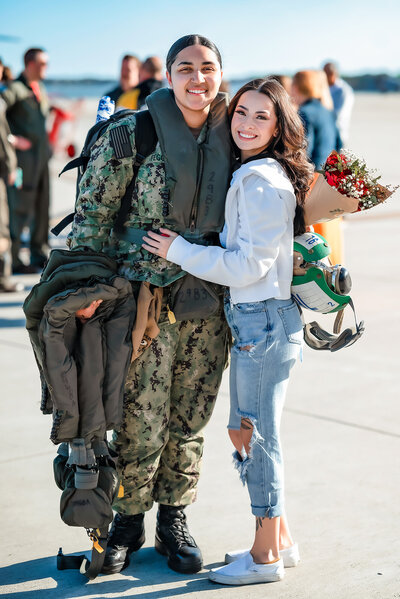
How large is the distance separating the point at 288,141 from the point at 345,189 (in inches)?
10.6

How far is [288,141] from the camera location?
3.09 metres

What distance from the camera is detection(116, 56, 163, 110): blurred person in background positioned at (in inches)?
303

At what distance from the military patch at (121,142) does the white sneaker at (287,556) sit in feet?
4.99

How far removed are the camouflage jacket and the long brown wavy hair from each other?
0.26 metres

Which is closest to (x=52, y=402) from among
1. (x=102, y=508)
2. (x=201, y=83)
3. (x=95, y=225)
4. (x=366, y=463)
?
(x=102, y=508)

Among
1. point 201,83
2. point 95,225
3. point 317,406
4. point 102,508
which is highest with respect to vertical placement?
point 201,83

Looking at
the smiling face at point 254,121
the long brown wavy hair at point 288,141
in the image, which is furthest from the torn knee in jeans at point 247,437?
the smiling face at point 254,121

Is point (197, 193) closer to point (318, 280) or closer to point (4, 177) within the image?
point (318, 280)

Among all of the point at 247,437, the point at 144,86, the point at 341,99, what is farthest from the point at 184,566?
the point at 341,99

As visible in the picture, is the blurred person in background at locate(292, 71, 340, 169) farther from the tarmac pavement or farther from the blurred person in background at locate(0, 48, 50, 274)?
the blurred person in background at locate(0, 48, 50, 274)

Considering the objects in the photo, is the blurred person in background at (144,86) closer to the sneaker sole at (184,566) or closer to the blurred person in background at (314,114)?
the blurred person in background at (314,114)

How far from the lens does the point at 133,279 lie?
10.4ft

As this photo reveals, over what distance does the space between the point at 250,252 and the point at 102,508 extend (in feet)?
3.25

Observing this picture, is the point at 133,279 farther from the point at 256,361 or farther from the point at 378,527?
the point at 378,527
